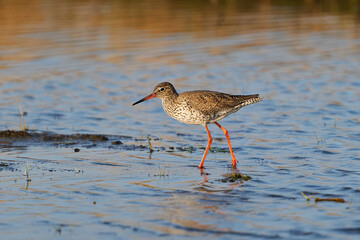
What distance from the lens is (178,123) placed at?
49.3 ft

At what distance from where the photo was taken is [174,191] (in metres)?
9.72

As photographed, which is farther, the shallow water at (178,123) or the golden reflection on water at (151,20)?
the golden reflection on water at (151,20)

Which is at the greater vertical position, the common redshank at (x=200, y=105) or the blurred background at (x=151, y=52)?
the common redshank at (x=200, y=105)

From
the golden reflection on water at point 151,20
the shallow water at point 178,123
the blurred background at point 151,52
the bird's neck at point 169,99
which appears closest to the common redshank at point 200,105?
the bird's neck at point 169,99

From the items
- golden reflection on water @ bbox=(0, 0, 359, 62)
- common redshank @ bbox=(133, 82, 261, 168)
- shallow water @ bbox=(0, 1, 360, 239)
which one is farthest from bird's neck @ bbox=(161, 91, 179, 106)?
golden reflection on water @ bbox=(0, 0, 359, 62)

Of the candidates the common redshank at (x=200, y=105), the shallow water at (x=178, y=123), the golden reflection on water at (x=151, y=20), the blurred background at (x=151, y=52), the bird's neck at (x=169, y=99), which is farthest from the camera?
the golden reflection on water at (x=151, y=20)

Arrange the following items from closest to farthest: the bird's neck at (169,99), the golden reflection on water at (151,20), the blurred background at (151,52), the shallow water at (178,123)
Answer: the shallow water at (178,123) < the bird's neck at (169,99) < the blurred background at (151,52) < the golden reflection on water at (151,20)

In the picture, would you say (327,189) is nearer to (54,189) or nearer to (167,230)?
(167,230)

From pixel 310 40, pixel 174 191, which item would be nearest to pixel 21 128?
pixel 174 191

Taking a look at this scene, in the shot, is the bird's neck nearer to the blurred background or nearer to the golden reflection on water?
the blurred background

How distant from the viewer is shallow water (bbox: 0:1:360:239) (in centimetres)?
846

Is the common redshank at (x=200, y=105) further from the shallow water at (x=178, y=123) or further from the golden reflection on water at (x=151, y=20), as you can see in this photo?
the golden reflection on water at (x=151, y=20)

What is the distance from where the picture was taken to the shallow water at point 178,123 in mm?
8461

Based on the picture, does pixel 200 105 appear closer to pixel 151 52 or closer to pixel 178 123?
pixel 178 123
